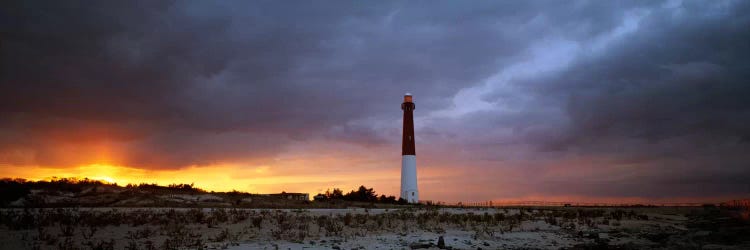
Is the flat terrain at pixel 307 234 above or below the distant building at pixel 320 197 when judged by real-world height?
below

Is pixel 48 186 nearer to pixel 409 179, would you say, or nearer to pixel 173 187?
pixel 173 187

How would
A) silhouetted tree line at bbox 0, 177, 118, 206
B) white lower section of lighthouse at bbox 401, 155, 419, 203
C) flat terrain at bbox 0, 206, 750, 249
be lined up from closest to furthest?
flat terrain at bbox 0, 206, 750, 249
silhouetted tree line at bbox 0, 177, 118, 206
white lower section of lighthouse at bbox 401, 155, 419, 203

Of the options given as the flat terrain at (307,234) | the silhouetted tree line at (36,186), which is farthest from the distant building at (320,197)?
the flat terrain at (307,234)

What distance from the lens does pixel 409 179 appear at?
51.7 meters

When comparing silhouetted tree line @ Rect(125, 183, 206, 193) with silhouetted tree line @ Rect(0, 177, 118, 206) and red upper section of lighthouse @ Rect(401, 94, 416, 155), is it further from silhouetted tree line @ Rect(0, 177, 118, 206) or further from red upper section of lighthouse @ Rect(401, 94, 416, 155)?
red upper section of lighthouse @ Rect(401, 94, 416, 155)

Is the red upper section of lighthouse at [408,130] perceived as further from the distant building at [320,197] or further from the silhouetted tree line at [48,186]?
the silhouetted tree line at [48,186]

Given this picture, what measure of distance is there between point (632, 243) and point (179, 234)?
17.1 meters

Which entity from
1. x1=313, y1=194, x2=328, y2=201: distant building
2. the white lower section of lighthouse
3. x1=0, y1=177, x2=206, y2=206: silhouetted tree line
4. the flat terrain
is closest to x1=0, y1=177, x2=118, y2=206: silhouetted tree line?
x1=0, y1=177, x2=206, y2=206: silhouetted tree line

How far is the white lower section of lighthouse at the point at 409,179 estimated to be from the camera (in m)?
51.6

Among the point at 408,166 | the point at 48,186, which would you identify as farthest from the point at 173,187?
the point at 408,166

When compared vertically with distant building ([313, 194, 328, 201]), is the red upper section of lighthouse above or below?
above

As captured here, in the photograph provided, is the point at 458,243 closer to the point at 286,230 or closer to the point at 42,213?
the point at 286,230

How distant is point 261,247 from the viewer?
14.5m

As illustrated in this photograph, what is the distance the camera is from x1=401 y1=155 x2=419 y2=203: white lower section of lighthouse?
51.6m
